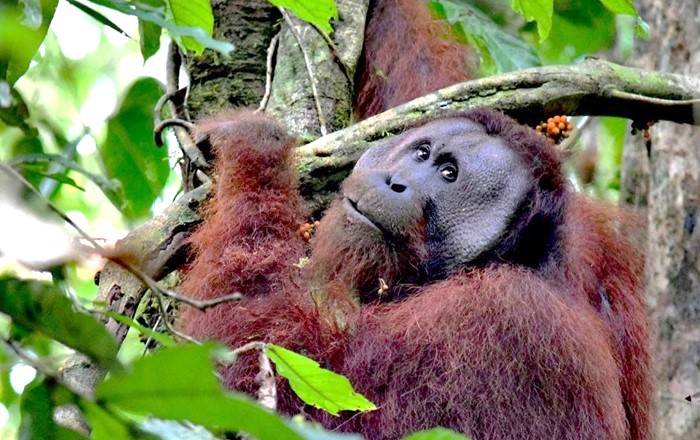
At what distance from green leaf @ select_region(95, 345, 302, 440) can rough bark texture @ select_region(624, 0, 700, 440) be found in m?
4.04

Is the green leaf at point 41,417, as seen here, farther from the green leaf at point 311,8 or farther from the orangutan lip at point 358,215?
the orangutan lip at point 358,215

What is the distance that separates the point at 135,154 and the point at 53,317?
2992 millimetres

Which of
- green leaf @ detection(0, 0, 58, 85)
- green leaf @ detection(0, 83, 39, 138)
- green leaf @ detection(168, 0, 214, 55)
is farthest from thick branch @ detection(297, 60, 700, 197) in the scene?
green leaf @ detection(0, 0, 58, 85)

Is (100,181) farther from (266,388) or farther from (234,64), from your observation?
(266,388)

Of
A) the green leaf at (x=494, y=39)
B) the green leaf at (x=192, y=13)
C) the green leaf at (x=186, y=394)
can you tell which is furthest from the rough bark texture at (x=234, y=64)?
the green leaf at (x=186, y=394)

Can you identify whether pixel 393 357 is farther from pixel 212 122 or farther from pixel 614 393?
pixel 212 122

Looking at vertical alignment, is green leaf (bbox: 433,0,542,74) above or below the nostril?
above

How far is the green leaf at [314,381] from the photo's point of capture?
1676 mm

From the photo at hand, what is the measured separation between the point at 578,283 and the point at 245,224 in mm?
1121

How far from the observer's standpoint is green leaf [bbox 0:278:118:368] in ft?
3.68

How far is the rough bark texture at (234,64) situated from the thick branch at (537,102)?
0.51 metres

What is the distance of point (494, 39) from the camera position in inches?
169

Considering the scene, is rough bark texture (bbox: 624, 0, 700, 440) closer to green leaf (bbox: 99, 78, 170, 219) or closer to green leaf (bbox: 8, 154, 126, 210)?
green leaf (bbox: 99, 78, 170, 219)

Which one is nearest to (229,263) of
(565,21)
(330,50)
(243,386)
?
(243,386)
